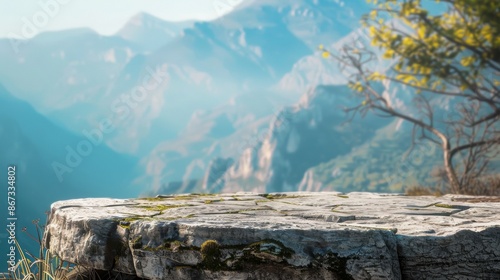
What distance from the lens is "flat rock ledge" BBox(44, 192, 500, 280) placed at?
132 inches

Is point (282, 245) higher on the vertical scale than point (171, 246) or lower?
higher

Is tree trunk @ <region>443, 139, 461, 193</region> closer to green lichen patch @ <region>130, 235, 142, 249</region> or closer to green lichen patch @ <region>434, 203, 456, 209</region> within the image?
green lichen patch @ <region>434, 203, 456, 209</region>

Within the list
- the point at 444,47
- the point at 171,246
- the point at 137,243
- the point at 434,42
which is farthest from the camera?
the point at 444,47

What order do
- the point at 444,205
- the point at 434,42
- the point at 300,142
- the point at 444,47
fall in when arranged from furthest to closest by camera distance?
the point at 300,142 → the point at 444,47 → the point at 434,42 → the point at 444,205

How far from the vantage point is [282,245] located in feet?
11.2

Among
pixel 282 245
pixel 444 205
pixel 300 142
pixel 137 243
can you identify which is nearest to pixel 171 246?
pixel 137 243

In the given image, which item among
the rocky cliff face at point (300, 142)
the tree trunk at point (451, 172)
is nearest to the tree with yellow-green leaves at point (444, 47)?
the tree trunk at point (451, 172)

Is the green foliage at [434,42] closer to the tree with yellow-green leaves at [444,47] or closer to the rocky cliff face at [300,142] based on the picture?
the tree with yellow-green leaves at [444,47]

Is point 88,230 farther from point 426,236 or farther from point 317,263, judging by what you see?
point 426,236

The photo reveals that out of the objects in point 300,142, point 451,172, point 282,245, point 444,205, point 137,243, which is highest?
point 300,142

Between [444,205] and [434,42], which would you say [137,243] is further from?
[434,42]

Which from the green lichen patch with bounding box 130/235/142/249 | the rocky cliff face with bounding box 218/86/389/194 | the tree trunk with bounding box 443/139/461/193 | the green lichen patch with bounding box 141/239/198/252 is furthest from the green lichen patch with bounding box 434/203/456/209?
the rocky cliff face with bounding box 218/86/389/194

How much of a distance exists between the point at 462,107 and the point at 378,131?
138 metres

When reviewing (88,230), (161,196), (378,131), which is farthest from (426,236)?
(378,131)
